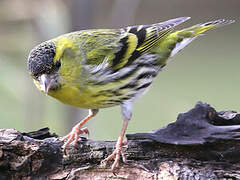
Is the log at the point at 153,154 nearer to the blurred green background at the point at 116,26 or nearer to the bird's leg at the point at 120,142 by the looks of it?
the bird's leg at the point at 120,142

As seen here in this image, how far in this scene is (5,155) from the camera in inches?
131

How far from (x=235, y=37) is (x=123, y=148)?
1090 centimetres

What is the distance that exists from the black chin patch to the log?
51cm

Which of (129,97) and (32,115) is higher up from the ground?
(129,97)

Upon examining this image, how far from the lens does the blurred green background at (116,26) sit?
615 cm

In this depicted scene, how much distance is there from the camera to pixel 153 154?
3.38 m

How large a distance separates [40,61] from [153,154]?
44.2 inches

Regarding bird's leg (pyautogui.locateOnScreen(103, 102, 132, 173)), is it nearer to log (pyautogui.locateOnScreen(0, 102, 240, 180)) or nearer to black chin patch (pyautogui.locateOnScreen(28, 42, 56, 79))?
log (pyautogui.locateOnScreen(0, 102, 240, 180))

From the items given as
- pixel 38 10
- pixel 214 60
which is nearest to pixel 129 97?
pixel 38 10

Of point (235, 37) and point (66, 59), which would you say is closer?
point (66, 59)

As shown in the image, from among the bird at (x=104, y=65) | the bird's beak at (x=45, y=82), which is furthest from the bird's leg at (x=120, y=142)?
the bird's beak at (x=45, y=82)

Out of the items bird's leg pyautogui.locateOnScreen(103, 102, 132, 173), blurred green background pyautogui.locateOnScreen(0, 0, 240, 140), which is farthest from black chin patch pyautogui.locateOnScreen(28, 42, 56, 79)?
blurred green background pyautogui.locateOnScreen(0, 0, 240, 140)

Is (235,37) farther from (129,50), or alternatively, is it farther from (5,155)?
(5,155)

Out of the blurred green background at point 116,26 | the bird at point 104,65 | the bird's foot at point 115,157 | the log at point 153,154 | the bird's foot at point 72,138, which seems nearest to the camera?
the log at point 153,154
